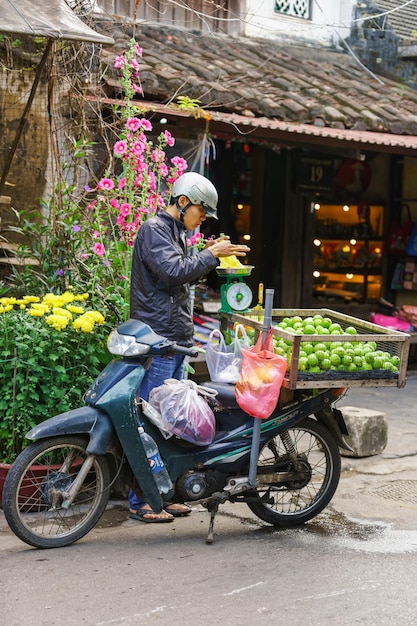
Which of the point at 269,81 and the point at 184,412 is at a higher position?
the point at 269,81

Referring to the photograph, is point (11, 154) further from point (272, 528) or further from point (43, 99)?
point (272, 528)

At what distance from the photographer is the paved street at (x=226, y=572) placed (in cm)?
449

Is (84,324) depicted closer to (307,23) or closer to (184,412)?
(184,412)

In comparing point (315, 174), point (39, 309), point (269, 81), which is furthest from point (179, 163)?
point (315, 174)

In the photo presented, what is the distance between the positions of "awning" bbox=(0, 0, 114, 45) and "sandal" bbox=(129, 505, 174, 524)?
11.1ft

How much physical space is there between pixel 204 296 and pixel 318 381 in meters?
5.24

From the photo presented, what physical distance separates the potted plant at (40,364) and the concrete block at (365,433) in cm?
258

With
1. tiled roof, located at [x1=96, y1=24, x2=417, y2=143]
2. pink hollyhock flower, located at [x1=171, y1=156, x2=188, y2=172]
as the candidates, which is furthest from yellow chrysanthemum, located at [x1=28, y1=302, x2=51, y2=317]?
tiled roof, located at [x1=96, y1=24, x2=417, y2=143]

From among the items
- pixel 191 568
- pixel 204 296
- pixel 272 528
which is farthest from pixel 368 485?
pixel 204 296

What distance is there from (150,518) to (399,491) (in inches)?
84.4

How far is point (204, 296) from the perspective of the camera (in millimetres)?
10695

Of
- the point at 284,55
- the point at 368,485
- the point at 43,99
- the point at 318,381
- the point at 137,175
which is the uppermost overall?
the point at 284,55

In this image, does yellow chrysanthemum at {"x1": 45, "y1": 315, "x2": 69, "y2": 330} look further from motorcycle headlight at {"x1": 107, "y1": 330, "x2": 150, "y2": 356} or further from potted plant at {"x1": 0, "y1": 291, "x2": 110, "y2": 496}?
motorcycle headlight at {"x1": 107, "y1": 330, "x2": 150, "y2": 356}

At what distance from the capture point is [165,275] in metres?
5.68
